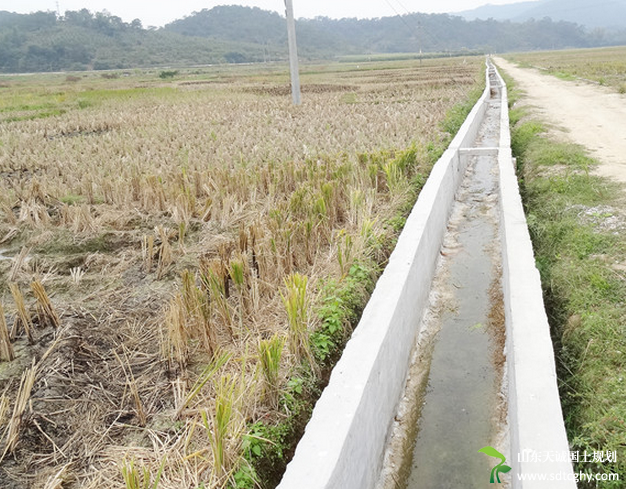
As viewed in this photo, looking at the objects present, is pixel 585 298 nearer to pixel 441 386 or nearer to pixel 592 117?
pixel 441 386

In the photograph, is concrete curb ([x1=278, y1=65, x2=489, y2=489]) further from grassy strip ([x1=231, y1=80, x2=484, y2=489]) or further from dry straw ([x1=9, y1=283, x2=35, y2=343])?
dry straw ([x1=9, y1=283, x2=35, y2=343])

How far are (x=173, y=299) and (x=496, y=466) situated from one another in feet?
7.86

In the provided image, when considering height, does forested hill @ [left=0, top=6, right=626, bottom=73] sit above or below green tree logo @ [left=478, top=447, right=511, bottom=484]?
above

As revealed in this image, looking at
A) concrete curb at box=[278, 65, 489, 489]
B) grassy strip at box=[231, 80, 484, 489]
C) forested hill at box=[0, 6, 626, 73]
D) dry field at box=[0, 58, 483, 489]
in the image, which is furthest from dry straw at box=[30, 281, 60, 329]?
forested hill at box=[0, 6, 626, 73]

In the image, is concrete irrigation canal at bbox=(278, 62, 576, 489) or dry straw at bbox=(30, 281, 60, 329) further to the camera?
dry straw at bbox=(30, 281, 60, 329)

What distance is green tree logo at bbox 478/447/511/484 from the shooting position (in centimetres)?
250

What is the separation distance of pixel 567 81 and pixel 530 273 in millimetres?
24528

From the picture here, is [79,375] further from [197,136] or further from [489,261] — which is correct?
[197,136]

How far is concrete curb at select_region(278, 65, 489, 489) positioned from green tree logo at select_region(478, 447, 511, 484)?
1.79 ft

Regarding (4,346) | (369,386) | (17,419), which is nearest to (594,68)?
(369,386)

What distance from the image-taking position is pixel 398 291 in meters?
3.27

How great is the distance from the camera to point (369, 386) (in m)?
2.43

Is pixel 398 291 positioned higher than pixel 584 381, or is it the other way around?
pixel 398 291

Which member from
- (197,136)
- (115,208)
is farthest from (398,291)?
(197,136)
